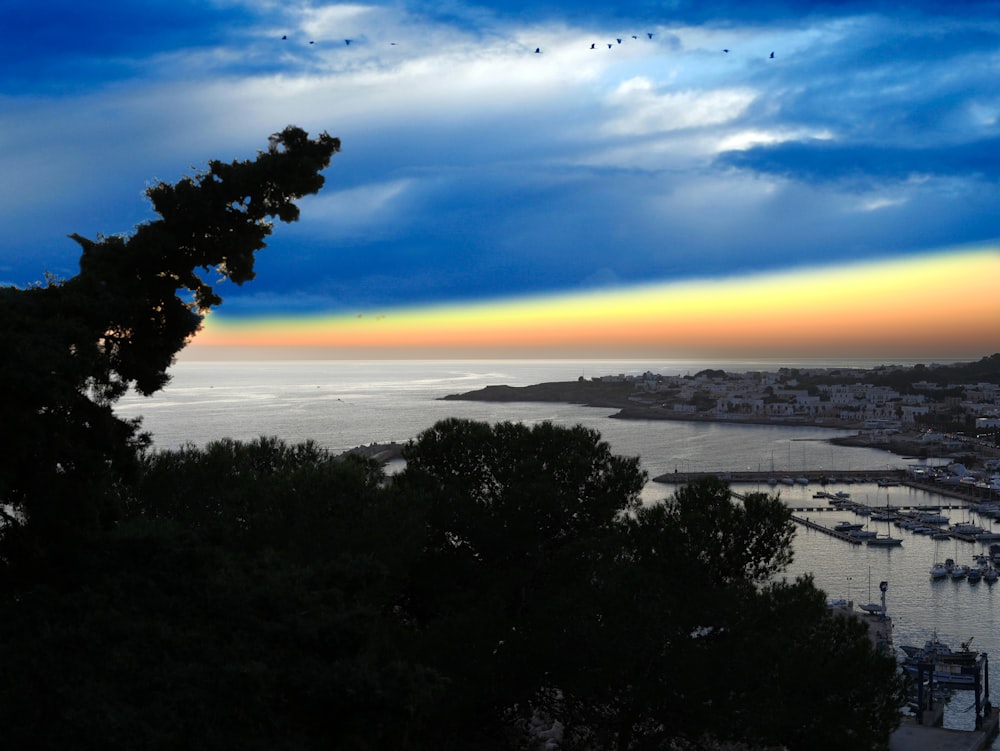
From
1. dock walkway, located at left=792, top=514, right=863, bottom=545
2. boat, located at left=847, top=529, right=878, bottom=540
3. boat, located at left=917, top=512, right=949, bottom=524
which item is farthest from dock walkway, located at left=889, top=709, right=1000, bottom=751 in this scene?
boat, located at left=917, top=512, right=949, bottom=524

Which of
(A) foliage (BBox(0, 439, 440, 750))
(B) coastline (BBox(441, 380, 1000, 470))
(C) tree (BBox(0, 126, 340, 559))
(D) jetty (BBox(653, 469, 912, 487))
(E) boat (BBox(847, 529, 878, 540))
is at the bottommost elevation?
(E) boat (BBox(847, 529, 878, 540))

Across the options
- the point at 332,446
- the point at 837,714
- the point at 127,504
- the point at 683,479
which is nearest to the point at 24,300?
the point at 127,504

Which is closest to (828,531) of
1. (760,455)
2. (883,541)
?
(883,541)

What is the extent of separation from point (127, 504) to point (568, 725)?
5.03 metres

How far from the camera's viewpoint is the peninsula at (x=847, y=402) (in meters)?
58.2

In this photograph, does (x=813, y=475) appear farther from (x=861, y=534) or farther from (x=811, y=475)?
(x=861, y=534)

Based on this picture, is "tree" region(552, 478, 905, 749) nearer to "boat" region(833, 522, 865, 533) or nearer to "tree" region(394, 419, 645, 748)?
"tree" region(394, 419, 645, 748)

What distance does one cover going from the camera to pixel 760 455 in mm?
49875

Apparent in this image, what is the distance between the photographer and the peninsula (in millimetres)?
58188

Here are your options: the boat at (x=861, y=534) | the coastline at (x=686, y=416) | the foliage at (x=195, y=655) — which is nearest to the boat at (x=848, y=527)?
the boat at (x=861, y=534)

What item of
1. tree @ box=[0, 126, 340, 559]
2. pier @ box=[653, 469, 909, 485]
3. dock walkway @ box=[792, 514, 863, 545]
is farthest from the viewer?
pier @ box=[653, 469, 909, 485]

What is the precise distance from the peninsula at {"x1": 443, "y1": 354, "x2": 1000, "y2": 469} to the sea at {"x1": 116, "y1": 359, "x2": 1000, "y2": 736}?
2.76 metres

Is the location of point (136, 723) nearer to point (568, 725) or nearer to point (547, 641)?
point (547, 641)

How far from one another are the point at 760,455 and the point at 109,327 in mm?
48088
